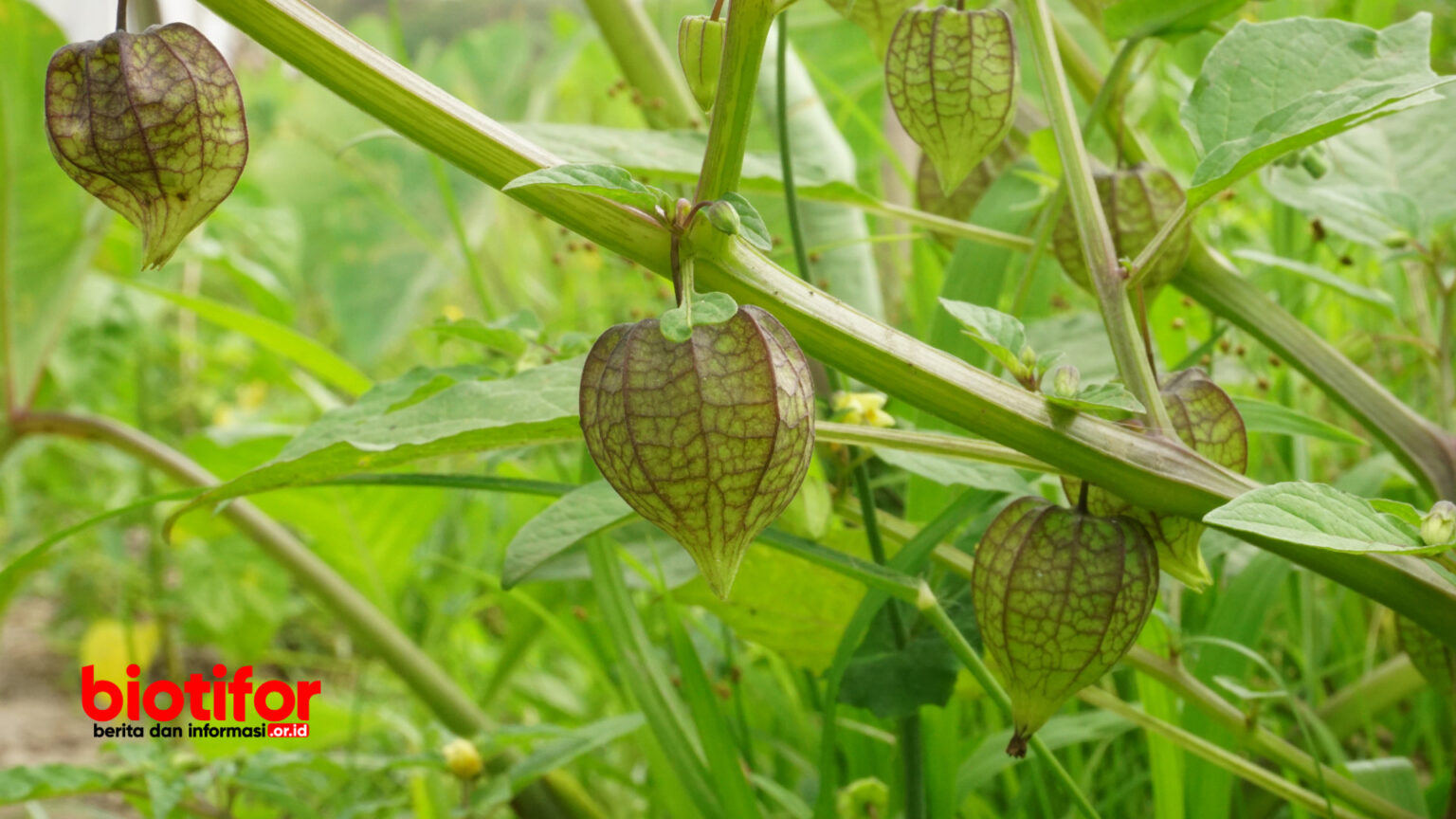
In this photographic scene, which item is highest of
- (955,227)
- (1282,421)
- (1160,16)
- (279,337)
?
(1160,16)

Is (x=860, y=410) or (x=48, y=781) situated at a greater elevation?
(x=860, y=410)

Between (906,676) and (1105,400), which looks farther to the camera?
(906,676)

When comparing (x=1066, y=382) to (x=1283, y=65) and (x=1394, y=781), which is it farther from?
(x=1394, y=781)

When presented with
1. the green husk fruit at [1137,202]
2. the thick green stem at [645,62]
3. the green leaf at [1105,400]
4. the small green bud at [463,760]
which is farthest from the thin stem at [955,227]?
the small green bud at [463,760]

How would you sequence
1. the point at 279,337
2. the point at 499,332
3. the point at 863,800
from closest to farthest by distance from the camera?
1. the point at 499,332
2. the point at 863,800
3. the point at 279,337

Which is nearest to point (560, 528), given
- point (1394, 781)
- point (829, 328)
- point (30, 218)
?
point (829, 328)

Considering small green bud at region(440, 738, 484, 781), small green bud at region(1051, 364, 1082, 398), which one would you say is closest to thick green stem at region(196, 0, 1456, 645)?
small green bud at region(1051, 364, 1082, 398)

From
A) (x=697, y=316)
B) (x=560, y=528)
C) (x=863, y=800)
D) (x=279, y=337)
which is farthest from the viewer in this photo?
(x=279, y=337)
